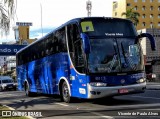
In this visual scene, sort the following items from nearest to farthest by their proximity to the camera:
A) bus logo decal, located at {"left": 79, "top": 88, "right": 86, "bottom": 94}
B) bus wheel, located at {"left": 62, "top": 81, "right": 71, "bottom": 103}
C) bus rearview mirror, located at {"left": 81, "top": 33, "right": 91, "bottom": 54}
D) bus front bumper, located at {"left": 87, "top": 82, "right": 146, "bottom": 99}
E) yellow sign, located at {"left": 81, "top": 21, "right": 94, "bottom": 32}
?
bus rearview mirror, located at {"left": 81, "top": 33, "right": 91, "bottom": 54} → bus front bumper, located at {"left": 87, "top": 82, "right": 146, "bottom": 99} → bus logo decal, located at {"left": 79, "top": 88, "right": 86, "bottom": 94} → yellow sign, located at {"left": 81, "top": 21, "right": 94, "bottom": 32} → bus wheel, located at {"left": 62, "top": 81, "right": 71, "bottom": 103}

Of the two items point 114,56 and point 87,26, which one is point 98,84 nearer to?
point 114,56

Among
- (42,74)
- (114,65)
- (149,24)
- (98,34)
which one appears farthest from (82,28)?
(149,24)

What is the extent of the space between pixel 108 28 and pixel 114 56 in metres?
1.28

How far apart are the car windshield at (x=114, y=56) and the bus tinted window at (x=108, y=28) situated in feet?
0.97

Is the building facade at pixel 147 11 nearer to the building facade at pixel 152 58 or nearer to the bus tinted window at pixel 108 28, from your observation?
the building facade at pixel 152 58

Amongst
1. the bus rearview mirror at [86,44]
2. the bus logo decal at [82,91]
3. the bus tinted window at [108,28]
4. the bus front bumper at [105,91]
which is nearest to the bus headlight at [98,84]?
the bus front bumper at [105,91]

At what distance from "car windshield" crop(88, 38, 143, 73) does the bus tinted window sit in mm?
295

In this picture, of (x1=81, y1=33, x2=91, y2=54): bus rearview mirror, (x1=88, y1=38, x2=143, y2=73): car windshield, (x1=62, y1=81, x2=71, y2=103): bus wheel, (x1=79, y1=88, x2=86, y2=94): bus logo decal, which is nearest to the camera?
(x1=81, y1=33, x2=91, y2=54): bus rearview mirror

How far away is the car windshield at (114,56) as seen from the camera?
1448 cm

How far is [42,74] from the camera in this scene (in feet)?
69.7

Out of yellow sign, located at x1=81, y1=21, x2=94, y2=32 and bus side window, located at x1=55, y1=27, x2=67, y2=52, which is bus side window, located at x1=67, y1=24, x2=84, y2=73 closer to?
yellow sign, located at x1=81, y1=21, x2=94, y2=32

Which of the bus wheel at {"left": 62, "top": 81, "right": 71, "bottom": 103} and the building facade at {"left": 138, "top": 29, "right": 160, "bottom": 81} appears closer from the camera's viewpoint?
the bus wheel at {"left": 62, "top": 81, "right": 71, "bottom": 103}

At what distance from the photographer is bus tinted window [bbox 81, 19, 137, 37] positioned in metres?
15.0

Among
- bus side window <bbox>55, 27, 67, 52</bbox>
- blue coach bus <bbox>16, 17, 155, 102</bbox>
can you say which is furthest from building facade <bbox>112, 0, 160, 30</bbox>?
blue coach bus <bbox>16, 17, 155, 102</bbox>
